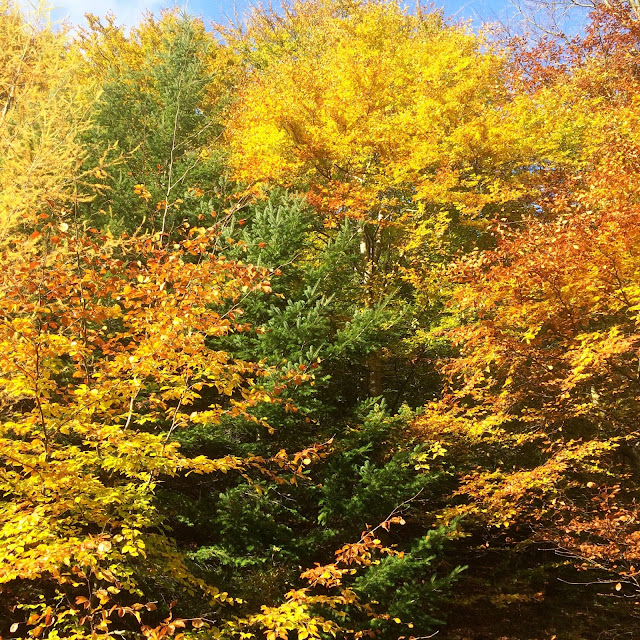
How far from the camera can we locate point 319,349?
7.61m

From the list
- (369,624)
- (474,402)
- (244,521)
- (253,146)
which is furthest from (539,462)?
(253,146)

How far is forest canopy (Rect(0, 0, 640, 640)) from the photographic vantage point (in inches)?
204

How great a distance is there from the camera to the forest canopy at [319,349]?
5176 millimetres

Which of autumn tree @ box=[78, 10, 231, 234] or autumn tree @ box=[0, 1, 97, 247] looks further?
autumn tree @ box=[78, 10, 231, 234]

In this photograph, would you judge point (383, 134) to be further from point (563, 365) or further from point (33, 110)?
point (33, 110)

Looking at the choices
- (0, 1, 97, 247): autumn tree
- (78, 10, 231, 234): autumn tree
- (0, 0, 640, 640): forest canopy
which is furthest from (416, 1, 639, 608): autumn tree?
(0, 1, 97, 247): autumn tree

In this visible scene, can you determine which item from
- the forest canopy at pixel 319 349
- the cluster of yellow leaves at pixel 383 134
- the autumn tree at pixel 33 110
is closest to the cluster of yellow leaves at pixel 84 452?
the forest canopy at pixel 319 349

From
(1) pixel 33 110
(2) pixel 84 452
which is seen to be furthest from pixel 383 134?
(2) pixel 84 452

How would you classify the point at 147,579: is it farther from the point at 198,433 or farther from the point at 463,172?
the point at 463,172

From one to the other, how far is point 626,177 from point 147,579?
8.48 meters

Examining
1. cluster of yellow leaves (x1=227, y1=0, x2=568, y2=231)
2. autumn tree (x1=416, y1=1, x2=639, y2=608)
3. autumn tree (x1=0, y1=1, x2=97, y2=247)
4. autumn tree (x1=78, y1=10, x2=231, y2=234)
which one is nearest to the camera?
autumn tree (x1=0, y1=1, x2=97, y2=247)

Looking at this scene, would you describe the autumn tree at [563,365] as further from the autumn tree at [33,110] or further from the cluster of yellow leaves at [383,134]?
the autumn tree at [33,110]

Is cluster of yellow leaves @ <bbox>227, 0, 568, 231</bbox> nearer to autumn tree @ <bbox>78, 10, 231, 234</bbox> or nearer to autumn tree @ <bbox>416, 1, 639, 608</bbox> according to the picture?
autumn tree @ <bbox>78, 10, 231, 234</bbox>

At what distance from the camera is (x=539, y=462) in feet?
34.8
